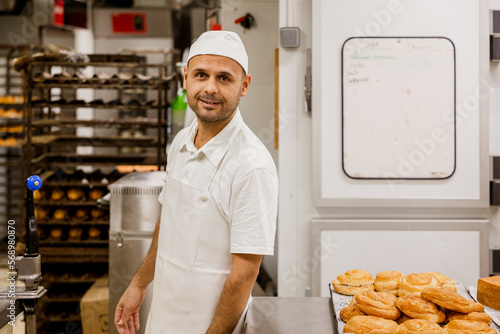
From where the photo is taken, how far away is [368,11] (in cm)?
245

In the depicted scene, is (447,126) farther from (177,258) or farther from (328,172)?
(177,258)

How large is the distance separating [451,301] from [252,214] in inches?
22.4

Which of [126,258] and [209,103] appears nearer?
[209,103]

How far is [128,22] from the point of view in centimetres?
663

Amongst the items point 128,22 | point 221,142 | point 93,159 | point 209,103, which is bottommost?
point 93,159

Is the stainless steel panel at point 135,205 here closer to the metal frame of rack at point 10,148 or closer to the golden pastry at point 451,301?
the golden pastry at point 451,301

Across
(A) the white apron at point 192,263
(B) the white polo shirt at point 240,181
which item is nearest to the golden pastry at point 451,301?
(B) the white polo shirt at point 240,181

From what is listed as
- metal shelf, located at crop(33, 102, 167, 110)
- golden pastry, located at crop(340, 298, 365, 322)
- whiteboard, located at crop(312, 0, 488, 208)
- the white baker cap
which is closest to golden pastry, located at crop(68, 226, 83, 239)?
metal shelf, located at crop(33, 102, 167, 110)

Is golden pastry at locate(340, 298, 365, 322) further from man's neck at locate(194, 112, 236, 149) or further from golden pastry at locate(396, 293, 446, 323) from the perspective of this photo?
man's neck at locate(194, 112, 236, 149)

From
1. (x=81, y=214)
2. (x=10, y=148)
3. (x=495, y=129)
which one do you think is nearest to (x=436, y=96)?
(x=495, y=129)

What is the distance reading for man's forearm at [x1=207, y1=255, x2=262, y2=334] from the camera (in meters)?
1.50

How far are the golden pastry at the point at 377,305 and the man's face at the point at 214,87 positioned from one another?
26.2 inches

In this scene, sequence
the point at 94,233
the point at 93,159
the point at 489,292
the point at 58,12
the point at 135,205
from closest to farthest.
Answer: the point at 489,292, the point at 135,205, the point at 94,233, the point at 93,159, the point at 58,12

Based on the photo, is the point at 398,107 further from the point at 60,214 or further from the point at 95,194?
the point at 60,214
